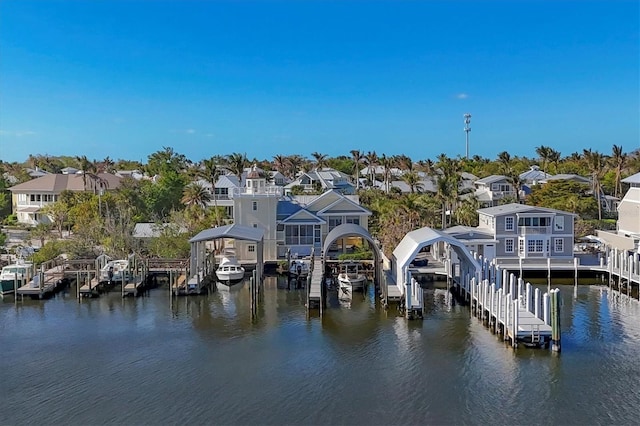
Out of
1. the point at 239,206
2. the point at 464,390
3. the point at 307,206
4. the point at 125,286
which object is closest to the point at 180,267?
the point at 125,286

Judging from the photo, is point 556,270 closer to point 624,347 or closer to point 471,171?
point 624,347

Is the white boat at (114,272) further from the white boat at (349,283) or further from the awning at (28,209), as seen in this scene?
the awning at (28,209)

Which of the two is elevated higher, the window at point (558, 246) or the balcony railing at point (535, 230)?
the balcony railing at point (535, 230)

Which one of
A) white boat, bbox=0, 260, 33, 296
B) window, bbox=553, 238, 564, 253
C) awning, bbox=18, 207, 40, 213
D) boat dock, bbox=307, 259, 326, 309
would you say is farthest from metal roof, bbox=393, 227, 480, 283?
awning, bbox=18, 207, 40, 213

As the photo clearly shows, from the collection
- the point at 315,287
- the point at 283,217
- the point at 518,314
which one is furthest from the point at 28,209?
the point at 518,314

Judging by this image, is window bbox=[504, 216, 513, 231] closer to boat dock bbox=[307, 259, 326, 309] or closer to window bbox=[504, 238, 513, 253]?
window bbox=[504, 238, 513, 253]

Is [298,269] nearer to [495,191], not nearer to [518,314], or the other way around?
[518,314]

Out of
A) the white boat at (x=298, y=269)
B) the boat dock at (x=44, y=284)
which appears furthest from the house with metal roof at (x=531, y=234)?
the boat dock at (x=44, y=284)
